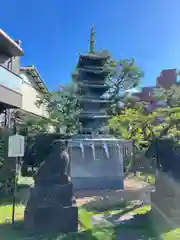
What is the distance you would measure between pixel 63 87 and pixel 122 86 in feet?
22.6

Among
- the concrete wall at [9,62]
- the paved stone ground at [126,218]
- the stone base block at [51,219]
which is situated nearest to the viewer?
the paved stone ground at [126,218]

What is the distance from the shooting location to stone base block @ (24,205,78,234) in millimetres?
5754

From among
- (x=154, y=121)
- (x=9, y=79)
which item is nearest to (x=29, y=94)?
(x=9, y=79)

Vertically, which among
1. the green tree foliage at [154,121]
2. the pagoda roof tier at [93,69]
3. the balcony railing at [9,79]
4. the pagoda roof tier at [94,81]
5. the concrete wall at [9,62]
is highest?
the concrete wall at [9,62]

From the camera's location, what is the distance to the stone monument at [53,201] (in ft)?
19.0

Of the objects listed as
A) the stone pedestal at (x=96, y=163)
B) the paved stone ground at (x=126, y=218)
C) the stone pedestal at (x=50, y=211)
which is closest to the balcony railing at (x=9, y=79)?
the stone pedestal at (x=96, y=163)

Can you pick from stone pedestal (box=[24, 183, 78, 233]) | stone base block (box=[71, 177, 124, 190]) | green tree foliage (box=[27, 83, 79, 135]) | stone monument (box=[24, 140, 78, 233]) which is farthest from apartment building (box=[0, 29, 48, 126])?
stone pedestal (box=[24, 183, 78, 233])

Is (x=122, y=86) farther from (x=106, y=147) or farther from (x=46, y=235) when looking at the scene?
(x=46, y=235)

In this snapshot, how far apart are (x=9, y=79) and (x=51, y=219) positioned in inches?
318

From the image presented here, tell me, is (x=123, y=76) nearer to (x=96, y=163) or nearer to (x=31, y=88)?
(x=31, y=88)

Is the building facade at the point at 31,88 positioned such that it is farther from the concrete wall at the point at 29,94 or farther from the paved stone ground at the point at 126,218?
the paved stone ground at the point at 126,218

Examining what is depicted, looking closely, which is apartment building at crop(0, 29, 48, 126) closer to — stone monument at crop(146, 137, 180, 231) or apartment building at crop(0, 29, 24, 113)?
apartment building at crop(0, 29, 24, 113)

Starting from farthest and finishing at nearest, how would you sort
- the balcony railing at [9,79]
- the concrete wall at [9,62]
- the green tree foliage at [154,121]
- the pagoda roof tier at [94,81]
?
the pagoda roof tier at [94,81] < the concrete wall at [9,62] < the balcony railing at [9,79] < the green tree foliage at [154,121]

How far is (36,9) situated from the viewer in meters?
9.61
